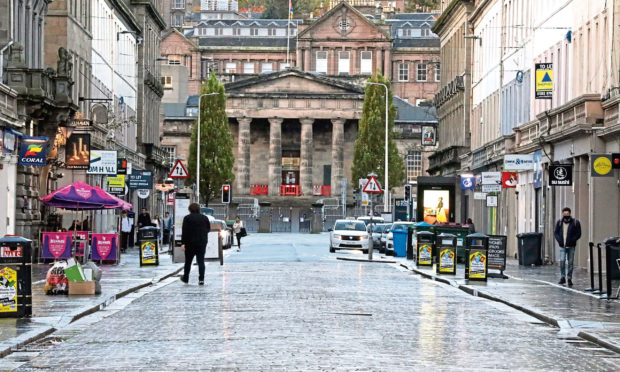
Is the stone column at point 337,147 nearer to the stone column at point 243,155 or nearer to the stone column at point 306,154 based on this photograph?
the stone column at point 306,154

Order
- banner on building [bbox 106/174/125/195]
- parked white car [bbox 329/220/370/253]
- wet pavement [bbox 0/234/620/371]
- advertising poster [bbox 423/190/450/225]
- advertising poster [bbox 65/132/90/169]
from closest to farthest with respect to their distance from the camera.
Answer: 1. wet pavement [bbox 0/234/620/371]
2. advertising poster [bbox 65/132/90/169]
3. banner on building [bbox 106/174/125/195]
4. parked white car [bbox 329/220/370/253]
5. advertising poster [bbox 423/190/450/225]

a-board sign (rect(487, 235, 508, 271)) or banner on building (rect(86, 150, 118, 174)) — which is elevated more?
banner on building (rect(86, 150, 118, 174))

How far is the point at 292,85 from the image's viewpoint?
149 m

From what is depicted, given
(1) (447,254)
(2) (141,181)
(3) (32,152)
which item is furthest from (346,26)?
(1) (447,254)

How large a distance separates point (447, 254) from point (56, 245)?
11707 millimetres

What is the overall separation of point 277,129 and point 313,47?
25.7 meters

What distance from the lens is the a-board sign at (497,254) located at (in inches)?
1470

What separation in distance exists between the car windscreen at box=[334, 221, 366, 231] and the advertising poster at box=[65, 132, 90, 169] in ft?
68.1

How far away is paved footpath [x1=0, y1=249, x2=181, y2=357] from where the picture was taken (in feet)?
63.8

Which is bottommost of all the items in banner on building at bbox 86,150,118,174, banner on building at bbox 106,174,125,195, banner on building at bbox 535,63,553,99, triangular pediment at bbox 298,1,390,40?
banner on building at bbox 106,174,125,195

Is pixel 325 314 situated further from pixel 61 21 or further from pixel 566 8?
pixel 61 21

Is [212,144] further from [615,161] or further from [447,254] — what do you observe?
[615,161]

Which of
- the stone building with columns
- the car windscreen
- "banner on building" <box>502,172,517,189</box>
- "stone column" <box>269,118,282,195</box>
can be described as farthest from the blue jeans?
"stone column" <box>269,118,282,195</box>

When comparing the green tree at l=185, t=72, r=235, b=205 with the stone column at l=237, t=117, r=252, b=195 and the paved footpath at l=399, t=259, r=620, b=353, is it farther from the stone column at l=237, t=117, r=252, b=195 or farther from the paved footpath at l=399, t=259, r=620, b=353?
the paved footpath at l=399, t=259, r=620, b=353
